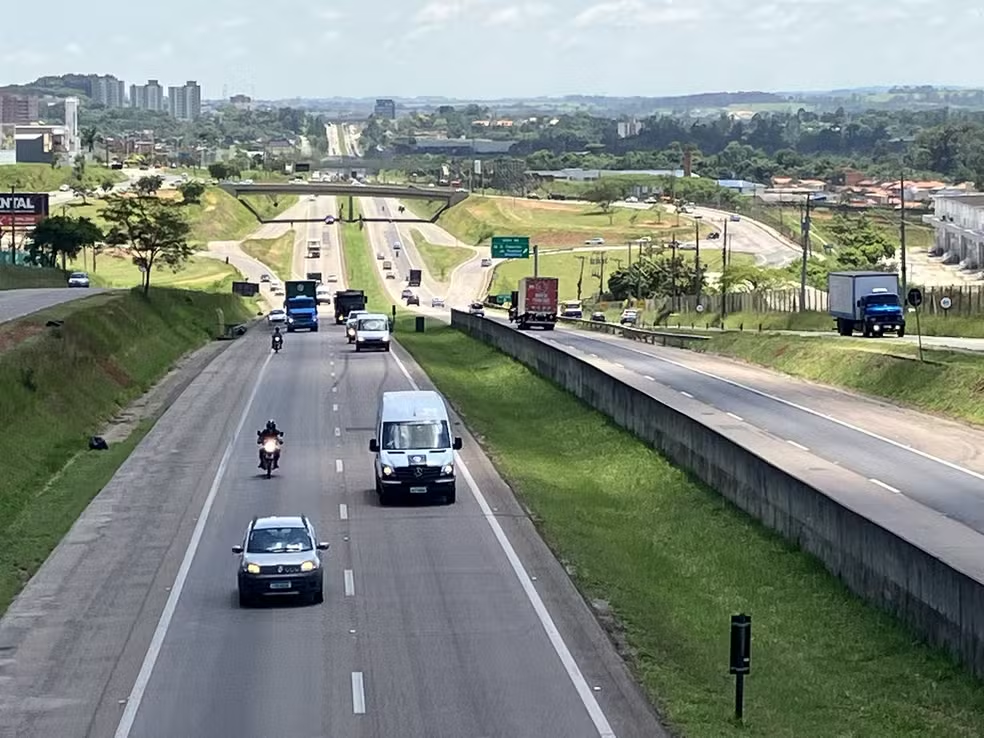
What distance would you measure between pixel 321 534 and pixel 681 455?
13.0m

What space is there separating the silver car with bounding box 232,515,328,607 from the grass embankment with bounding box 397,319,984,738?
4.98 m

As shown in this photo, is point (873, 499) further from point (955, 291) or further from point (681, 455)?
point (955, 291)

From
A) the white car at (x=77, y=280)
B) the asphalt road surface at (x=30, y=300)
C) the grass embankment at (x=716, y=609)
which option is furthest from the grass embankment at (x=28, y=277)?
the grass embankment at (x=716, y=609)

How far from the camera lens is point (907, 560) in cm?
2555

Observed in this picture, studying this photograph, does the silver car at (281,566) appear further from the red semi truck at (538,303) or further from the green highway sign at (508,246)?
the green highway sign at (508,246)

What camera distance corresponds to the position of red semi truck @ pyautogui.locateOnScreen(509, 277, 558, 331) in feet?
361

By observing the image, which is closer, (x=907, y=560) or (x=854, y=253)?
(x=907, y=560)

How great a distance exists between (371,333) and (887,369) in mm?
32040

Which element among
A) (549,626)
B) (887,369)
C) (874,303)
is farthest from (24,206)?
(549,626)

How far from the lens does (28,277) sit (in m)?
128

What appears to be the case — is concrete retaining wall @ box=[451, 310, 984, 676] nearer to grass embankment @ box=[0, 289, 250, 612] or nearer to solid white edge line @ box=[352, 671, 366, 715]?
solid white edge line @ box=[352, 671, 366, 715]

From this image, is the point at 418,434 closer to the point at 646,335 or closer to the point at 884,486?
the point at 884,486

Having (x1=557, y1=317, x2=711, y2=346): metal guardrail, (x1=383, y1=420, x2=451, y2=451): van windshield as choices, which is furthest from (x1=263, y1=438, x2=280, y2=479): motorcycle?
(x1=557, y1=317, x2=711, y2=346): metal guardrail

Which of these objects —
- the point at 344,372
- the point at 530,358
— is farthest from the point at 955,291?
the point at 344,372
